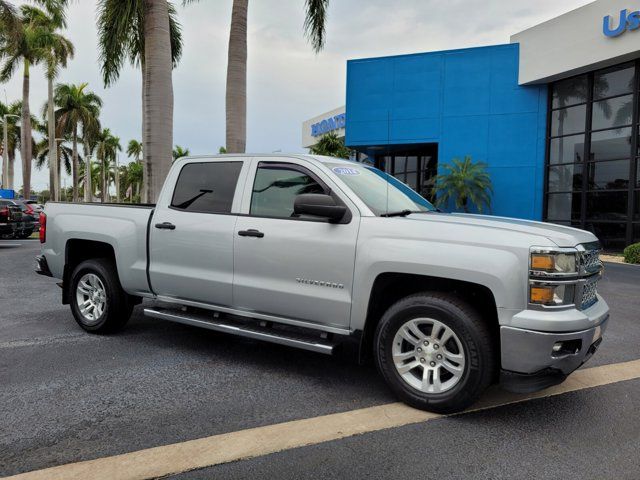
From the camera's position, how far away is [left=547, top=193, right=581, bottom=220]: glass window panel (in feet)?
65.8

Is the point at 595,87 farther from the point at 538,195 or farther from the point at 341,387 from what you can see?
the point at 341,387

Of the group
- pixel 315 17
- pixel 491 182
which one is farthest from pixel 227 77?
pixel 491 182

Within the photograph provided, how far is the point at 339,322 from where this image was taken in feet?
12.9

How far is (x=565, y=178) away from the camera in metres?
20.7

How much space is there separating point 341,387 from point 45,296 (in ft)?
19.2

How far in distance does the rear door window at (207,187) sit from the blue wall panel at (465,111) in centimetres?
1688

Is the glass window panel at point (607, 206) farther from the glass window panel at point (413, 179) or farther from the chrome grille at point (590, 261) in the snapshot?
the chrome grille at point (590, 261)

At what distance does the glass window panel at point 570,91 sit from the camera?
65.4 ft

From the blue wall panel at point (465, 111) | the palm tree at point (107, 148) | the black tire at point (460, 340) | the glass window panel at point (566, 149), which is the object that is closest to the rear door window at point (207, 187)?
the black tire at point (460, 340)

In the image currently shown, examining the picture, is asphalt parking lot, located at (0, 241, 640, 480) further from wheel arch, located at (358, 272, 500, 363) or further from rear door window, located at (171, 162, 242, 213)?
rear door window, located at (171, 162, 242, 213)

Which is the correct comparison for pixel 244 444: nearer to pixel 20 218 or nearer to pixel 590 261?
pixel 590 261

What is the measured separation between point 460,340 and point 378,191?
157 cm

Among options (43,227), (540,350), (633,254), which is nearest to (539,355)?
(540,350)

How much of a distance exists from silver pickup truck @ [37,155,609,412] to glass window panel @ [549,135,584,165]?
18158 mm
